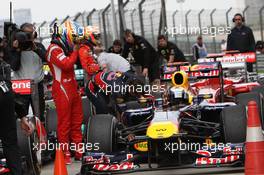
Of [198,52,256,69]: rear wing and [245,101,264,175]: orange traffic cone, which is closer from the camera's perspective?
[245,101,264,175]: orange traffic cone

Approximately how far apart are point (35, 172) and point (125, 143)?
120cm

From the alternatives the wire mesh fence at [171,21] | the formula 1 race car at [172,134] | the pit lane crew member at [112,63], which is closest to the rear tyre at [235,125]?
the formula 1 race car at [172,134]

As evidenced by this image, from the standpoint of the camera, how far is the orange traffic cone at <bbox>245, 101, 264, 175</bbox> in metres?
7.43

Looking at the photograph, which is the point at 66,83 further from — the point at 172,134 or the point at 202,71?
the point at 172,134

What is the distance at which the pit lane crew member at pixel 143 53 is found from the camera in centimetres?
1619

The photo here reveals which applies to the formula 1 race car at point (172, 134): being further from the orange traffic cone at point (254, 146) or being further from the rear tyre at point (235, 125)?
the orange traffic cone at point (254, 146)

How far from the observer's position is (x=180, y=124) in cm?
925

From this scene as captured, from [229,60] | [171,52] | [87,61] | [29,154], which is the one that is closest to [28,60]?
[87,61]

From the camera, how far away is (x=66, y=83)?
34.3ft

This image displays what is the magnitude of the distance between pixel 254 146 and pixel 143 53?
893cm

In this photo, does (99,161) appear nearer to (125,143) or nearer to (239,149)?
(125,143)

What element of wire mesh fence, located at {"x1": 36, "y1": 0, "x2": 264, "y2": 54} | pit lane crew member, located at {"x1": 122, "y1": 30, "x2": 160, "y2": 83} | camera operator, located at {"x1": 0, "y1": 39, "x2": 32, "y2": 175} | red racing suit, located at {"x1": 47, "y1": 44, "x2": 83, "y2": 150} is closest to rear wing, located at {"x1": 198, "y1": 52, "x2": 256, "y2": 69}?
pit lane crew member, located at {"x1": 122, "y1": 30, "x2": 160, "y2": 83}

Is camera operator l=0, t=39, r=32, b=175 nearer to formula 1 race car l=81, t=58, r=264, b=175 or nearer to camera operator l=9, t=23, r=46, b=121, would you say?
formula 1 race car l=81, t=58, r=264, b=175

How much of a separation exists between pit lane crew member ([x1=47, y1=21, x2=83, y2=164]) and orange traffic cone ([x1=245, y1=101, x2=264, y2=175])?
340cm
